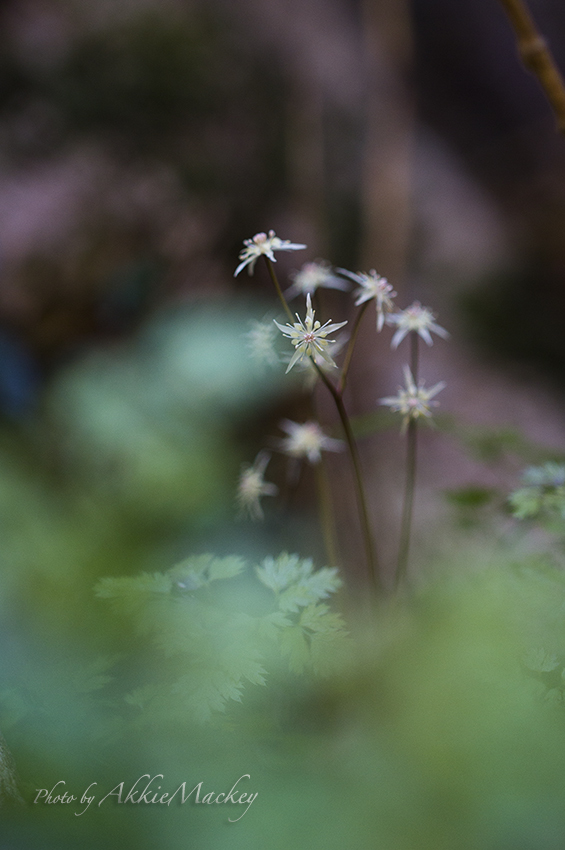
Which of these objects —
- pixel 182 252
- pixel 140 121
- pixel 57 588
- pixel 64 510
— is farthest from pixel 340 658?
pixel 140 121

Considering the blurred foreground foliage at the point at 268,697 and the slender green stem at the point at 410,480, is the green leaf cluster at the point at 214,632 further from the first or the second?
the slender green stem at the point at 410,480

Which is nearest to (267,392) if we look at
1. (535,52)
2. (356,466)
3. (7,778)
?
(356,466)

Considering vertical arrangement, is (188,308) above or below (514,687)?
above

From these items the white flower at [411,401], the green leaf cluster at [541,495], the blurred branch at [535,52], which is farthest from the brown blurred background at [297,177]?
the blurred branch at [535,52]

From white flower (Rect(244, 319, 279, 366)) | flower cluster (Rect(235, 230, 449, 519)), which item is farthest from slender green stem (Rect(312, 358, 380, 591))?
white flower (Rect(244, 319, 279, 366))

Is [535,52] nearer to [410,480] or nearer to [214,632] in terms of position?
[410,480]

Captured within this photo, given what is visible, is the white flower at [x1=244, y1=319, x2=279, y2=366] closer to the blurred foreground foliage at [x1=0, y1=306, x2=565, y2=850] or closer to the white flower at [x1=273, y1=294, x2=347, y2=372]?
the white flower at [x1=273, y1=294, x2=347, y2=372]

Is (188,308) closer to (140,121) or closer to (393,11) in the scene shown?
(140,121)
